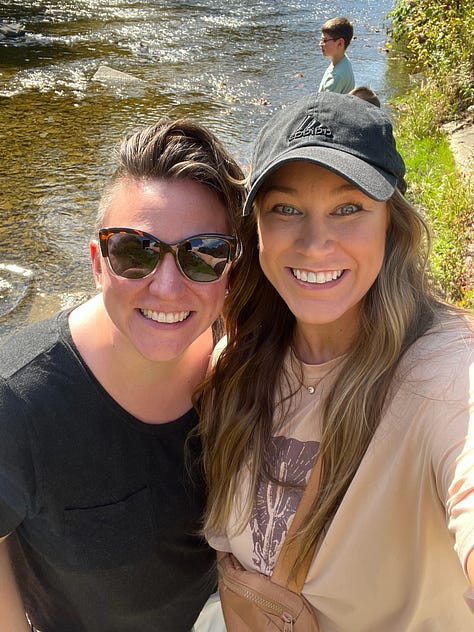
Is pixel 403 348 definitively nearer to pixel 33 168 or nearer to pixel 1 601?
pixel 1 601

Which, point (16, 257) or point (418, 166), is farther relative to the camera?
point (418, 166)

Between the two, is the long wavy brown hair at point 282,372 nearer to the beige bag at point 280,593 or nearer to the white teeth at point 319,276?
the beige bag at point 280,593

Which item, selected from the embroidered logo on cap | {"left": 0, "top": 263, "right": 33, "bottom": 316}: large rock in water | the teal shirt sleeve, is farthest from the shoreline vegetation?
{"left": 0, "top": 263, "right": 33, "bottom": 316}: large rock in water

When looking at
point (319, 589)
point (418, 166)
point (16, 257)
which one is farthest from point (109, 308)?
point (418, 166)

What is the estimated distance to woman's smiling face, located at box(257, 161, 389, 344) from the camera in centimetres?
178

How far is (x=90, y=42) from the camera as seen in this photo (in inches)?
583

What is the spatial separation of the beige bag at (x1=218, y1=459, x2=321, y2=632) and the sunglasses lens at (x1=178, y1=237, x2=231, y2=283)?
26.3 inches

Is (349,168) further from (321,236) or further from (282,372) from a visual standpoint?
(282,372)

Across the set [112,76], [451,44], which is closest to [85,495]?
[451,44]

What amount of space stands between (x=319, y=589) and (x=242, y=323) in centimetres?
97

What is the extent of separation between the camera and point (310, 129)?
1755mm

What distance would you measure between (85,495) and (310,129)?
1.28 metres

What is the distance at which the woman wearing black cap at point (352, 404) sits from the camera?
158 cm

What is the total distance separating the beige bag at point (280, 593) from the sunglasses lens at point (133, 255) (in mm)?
780
